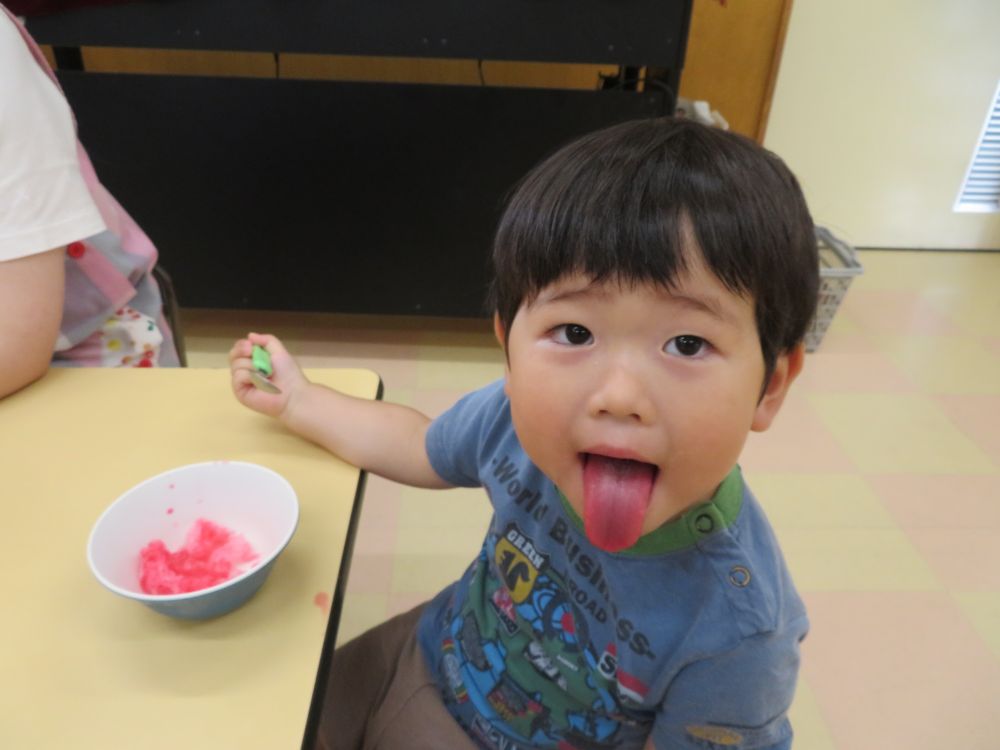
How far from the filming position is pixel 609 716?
712 mm

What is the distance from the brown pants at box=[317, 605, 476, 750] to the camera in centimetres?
80

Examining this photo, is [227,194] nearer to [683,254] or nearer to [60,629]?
[60,629]

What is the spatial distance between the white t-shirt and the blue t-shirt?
0.46m

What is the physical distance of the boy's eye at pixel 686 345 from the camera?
0.51 m

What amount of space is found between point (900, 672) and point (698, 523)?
1116 millimetres

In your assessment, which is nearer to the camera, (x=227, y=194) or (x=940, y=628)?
Result: (x=940, y=628)

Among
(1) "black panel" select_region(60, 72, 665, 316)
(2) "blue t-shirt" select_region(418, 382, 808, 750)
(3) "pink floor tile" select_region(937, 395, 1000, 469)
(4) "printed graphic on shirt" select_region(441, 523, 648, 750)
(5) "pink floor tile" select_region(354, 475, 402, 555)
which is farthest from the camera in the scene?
(3) "pink floor tile" select_region(937, 395, 1000, 469)

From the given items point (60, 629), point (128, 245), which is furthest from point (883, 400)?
point (60, 629)

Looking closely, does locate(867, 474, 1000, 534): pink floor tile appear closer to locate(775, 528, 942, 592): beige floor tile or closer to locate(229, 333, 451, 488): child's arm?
locate(775, 528, 942, 592): beige floor tile

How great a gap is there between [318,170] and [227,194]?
Result: 262 millimetres

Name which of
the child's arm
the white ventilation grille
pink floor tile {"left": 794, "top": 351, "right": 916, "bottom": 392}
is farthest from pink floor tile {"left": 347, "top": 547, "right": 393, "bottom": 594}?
the white ventilation grille

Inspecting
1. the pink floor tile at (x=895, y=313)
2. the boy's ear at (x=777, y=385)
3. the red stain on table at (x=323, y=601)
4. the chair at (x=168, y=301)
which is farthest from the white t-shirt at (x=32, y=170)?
the pink floor tile at (x=895, y=313)

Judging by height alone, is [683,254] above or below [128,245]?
above

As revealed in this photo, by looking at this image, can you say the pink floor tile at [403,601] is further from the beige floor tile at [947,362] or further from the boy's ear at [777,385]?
the beige floor tile at [947,362]
